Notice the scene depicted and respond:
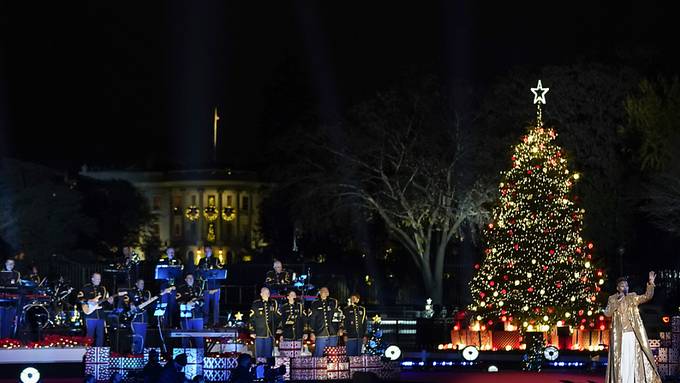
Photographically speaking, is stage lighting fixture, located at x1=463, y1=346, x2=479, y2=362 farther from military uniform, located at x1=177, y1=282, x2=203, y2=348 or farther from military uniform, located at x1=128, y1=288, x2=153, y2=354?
military uniform, located at x1=128, y1=288, x2=153, y2=354

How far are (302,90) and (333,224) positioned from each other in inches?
1785

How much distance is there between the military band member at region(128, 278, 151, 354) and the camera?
105 ft

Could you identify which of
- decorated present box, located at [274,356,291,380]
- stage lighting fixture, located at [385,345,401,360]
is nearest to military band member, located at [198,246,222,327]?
stage lighting fixture, located at [385,345,401,360]

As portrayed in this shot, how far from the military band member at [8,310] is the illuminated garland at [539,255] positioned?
12.7m

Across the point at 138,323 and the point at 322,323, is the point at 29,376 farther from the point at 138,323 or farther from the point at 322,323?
the point at 322,323

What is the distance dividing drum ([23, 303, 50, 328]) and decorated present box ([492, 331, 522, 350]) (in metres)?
11.9

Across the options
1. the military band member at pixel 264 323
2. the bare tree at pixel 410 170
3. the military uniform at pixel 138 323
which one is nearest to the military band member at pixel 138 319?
the military uniform at pixel 138 323

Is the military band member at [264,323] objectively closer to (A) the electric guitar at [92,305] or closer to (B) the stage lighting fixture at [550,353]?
(A) the electric guitar at [92,305]

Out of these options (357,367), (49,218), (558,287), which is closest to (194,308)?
(357,367)

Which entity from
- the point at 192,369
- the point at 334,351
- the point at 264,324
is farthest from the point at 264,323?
the point at 192,369

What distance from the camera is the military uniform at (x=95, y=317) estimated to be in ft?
104

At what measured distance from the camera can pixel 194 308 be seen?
1293 inches

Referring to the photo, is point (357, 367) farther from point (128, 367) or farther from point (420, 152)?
point (420, 152)

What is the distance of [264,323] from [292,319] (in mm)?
859
